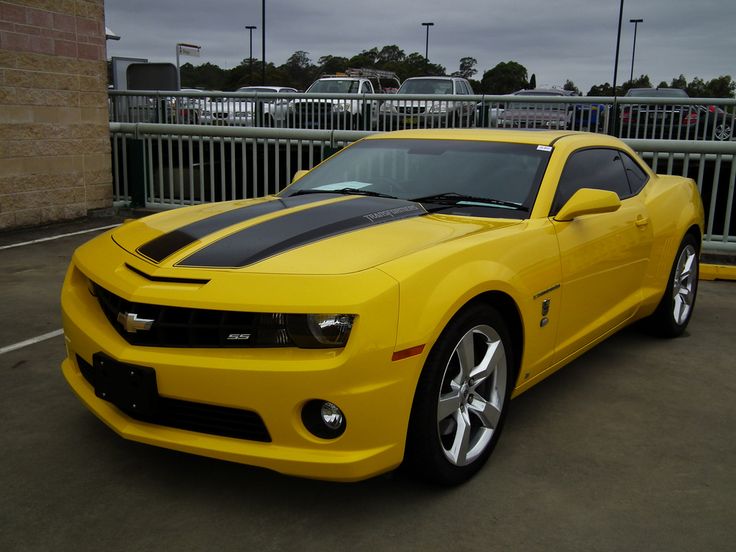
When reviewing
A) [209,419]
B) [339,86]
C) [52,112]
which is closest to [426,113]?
[339,86]

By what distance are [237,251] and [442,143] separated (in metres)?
1.79

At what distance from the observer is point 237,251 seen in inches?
122

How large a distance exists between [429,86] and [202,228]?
1690 cm

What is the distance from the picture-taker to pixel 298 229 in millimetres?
3375

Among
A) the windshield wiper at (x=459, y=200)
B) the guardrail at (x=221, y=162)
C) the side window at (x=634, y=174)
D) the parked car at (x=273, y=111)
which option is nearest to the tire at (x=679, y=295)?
the side window at (x=634, y=174)

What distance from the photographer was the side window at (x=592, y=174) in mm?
4117

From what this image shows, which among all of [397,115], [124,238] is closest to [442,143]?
[124,238]

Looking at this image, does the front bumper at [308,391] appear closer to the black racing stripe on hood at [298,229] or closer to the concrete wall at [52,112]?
the black racing stripe on hood at [298,229]

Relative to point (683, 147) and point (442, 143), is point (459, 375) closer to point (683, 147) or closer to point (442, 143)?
point (442, 143)

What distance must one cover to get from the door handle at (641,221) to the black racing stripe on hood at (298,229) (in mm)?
1571

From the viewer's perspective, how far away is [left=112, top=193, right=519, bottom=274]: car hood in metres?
2.98

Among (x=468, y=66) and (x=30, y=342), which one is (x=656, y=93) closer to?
(x=30, y=342)

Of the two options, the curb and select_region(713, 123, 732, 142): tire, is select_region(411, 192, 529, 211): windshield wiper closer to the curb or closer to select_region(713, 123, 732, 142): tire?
the curb

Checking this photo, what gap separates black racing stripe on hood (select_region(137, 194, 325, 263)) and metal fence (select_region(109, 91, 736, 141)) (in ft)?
32.9
